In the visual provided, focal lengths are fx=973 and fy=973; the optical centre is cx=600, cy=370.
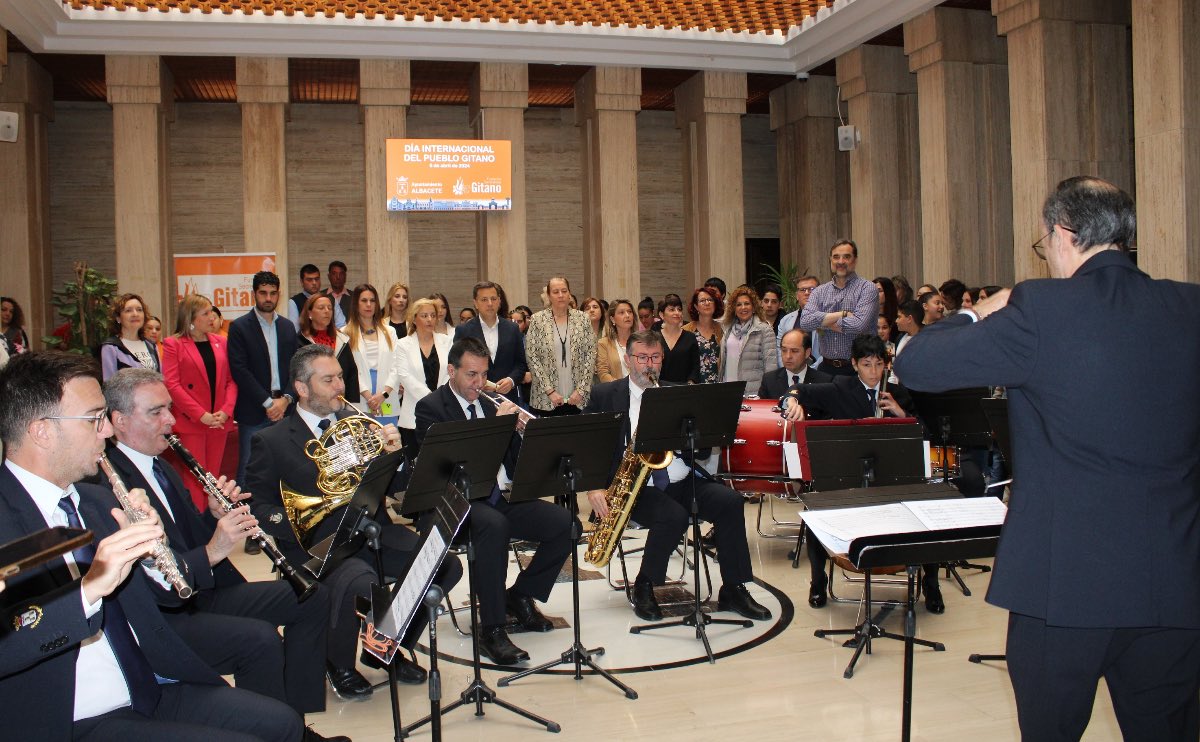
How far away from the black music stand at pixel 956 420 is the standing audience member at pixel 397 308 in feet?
14.5

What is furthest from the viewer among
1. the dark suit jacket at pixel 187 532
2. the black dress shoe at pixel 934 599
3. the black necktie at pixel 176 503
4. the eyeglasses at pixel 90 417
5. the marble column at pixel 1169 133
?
the marble column at pixel 1169 133

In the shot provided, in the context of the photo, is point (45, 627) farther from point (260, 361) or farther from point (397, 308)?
point (397, 308)

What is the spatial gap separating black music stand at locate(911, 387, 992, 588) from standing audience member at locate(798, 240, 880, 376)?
141 centimetres

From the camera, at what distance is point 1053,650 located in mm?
2211

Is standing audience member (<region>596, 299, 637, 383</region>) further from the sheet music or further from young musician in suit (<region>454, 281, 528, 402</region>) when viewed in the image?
the sheet music

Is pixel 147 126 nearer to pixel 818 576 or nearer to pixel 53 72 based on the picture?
pixel 53 72

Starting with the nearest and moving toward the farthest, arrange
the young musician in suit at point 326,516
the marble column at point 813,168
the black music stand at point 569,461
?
1. the young musician in suit at point 326,516
2. the black music stand at point 569,461
3. the marble column at point 813,168

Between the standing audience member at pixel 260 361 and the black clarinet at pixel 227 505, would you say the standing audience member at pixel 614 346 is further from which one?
the black clarinet at pixel 227 505

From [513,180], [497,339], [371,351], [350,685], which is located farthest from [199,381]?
[513,180]

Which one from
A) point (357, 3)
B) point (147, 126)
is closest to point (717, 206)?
point (357, 3)

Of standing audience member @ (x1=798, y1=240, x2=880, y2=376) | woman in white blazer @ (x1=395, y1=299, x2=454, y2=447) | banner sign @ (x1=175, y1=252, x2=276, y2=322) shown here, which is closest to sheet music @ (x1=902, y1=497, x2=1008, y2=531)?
standing audience member @ (x1=798, y1=240, x2=880, y2=376)

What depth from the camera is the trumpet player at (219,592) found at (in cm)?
323

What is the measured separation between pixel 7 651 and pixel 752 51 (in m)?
12.4

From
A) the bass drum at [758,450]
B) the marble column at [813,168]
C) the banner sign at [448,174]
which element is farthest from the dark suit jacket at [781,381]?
the marble column at [813,168]
